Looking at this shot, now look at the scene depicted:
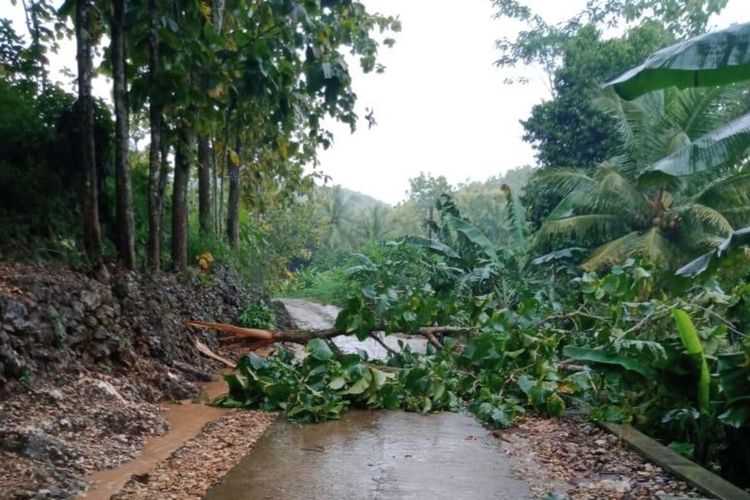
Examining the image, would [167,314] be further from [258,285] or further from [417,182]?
[417,182]

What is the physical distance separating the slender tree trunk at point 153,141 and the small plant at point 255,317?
360cm

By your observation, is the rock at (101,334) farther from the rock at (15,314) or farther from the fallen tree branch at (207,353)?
the fallen tree branch at (207,353)

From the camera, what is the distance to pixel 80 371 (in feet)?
22.0

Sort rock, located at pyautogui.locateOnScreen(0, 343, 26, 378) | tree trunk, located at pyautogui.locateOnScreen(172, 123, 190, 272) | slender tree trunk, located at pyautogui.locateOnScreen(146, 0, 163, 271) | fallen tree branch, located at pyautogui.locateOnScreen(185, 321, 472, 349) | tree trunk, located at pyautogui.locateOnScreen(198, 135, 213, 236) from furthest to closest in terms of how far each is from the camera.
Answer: tree trunk, located at pyautogui.locateOnScreen(198, 135, 213, 236) → tree trunk, located at pyautogui.locateOnScreen(172, 123, 190, 272) → fallen tree branch, located at pyautogui.locateOnScreen(185, 321, 472, 349) → slender tree trunk, located at pyautogui.locateOnScreen(146, 0, 163, 271) → rock, located at pyautogui.locateOnScreen(0, 343, 26, 378)

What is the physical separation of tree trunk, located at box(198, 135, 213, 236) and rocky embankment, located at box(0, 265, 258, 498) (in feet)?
15.4

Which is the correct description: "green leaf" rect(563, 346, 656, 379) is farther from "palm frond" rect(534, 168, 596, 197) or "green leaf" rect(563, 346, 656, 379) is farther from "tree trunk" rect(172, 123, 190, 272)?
"palm frond" rect(534, 168, 596, 197)

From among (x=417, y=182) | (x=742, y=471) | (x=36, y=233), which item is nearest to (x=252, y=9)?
(x=36, y=233)

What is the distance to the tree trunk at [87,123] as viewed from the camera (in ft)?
26.5

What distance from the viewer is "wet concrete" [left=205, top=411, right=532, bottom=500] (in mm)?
4852

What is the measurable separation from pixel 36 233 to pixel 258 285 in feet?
31.1

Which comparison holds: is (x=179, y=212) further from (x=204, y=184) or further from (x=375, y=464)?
(x=375, y=464)

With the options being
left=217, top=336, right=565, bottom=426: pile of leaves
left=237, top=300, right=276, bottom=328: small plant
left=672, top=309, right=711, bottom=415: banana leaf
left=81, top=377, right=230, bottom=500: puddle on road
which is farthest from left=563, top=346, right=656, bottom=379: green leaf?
left=237, top=300, right=276, bottom=328: small plant

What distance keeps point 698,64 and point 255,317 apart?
10951mm

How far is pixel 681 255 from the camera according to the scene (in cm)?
1417
